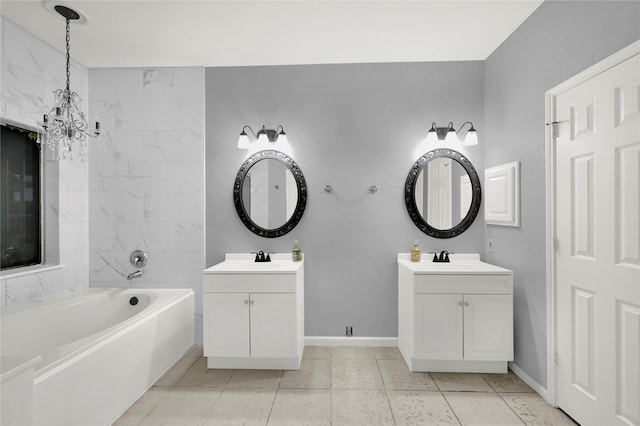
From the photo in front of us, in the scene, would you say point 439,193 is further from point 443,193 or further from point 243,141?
point 243,141

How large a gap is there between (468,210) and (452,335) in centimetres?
116

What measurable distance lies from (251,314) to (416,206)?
1.73 m

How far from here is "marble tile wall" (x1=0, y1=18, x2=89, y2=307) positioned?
251 centimetres

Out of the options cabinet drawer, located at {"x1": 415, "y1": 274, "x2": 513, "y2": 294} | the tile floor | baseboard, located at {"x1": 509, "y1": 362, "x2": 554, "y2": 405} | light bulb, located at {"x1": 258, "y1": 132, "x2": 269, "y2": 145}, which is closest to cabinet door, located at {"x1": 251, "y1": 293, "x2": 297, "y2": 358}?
the tile floor

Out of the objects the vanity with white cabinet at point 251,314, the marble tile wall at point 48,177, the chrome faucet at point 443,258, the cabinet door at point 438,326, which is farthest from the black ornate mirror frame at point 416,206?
the marble tile wall at point 48,177

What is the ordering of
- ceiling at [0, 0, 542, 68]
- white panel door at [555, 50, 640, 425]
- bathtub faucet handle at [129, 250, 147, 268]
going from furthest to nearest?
bathtub faucet handle at [129, 250, 147, 268]
ceiling at [0, 0, 542, 68]
white panel door at [555, 50, 640, 425]

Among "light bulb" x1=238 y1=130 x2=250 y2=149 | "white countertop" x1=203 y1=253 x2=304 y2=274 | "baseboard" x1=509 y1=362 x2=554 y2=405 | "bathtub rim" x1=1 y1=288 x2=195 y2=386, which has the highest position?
"light bulb" x1=238 y1=130 x2=250 y2=149

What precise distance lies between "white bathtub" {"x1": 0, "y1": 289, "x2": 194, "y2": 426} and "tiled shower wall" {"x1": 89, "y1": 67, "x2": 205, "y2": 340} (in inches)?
9.6

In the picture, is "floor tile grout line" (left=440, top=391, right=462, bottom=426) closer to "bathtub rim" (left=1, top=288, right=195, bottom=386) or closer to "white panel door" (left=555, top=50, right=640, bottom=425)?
"white panel door" (left=555, top=50, right=640, bottom=425)

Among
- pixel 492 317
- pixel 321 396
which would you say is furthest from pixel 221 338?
pixel 492 317

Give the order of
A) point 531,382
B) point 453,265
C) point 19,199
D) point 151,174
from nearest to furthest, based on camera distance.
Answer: point 531,382
point 19,199
point 453,265
point 151,174

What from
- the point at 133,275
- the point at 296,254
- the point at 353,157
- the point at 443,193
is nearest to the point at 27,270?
→ the point at 133,275

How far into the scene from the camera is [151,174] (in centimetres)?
330

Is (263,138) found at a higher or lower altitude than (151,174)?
higher
